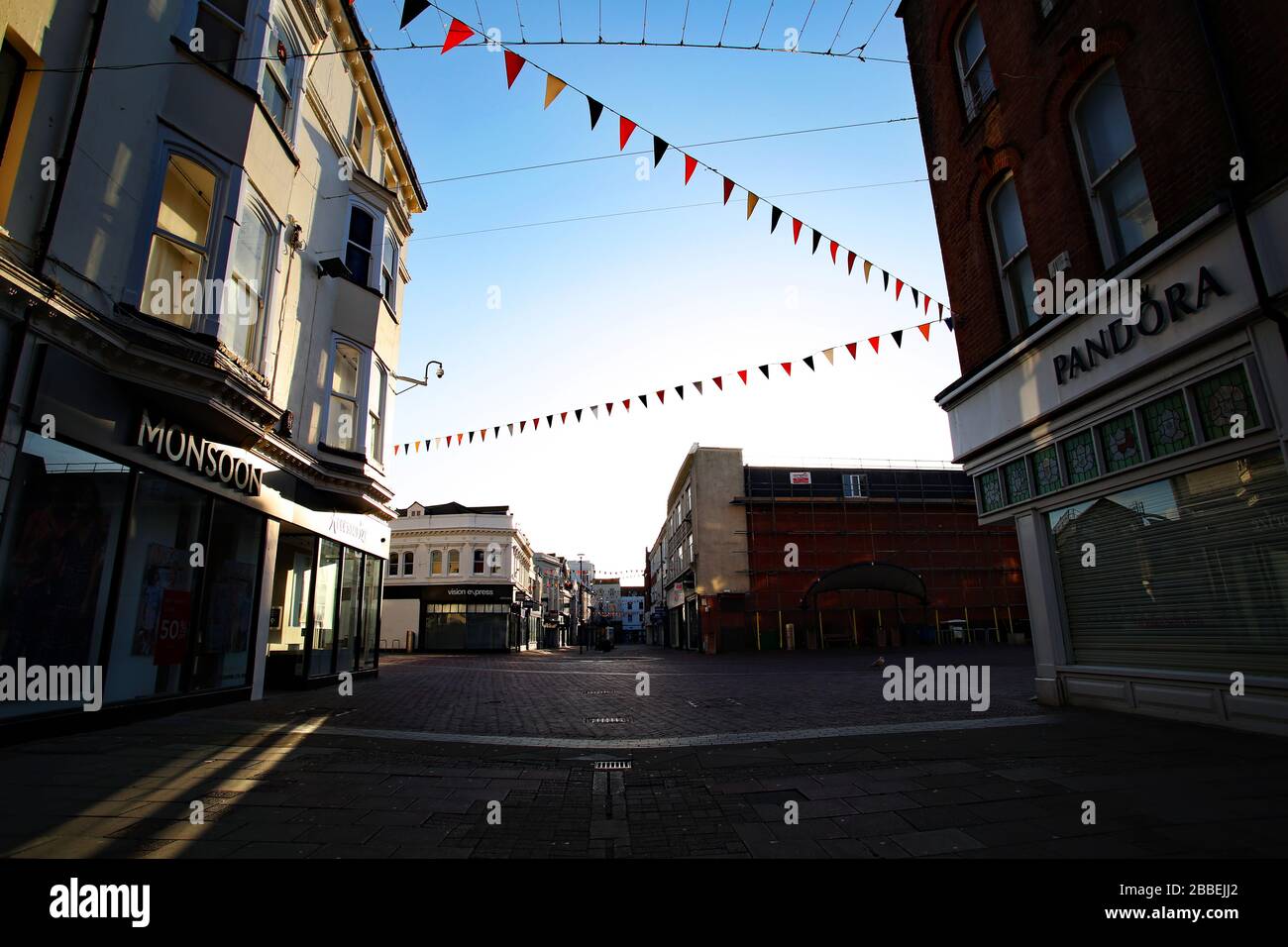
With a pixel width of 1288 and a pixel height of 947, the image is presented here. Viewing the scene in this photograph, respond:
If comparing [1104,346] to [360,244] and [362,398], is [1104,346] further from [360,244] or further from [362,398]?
[360,244]

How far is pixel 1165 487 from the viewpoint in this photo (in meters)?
7.50

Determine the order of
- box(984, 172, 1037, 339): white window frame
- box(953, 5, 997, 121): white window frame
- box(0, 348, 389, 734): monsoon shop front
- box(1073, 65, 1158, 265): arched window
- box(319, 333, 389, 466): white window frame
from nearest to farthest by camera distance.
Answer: box(0, 348, 389, 734): monsoon shop front < box(1073, 65, 1158, 265): arched window < box(984, 172, 1037, 339): white window frame < box(953, 5, 997, 121): white window frame < box(319, 333, 389, 466): white window frame

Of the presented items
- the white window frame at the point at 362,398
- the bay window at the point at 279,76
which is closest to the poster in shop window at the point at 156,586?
the white window frame at the point at 362,398

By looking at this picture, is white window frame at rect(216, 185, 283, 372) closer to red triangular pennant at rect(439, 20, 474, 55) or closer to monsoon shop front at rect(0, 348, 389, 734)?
monsoon shop front at rect(0, 348, 389, 734)

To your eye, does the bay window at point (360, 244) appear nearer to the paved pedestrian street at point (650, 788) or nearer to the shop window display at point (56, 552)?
the shop window display at point (56, 552)

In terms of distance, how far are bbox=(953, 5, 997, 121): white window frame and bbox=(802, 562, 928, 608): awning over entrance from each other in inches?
876

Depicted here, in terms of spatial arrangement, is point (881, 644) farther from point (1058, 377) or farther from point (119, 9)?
point (119, 9)

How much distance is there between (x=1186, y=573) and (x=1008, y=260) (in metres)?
5.62

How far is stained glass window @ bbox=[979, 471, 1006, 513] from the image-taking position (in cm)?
1029

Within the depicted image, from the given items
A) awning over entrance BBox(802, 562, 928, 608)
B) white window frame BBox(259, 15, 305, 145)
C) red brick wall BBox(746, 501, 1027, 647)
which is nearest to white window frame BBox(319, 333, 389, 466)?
white window frame BBox(259, 15, 305, 145)

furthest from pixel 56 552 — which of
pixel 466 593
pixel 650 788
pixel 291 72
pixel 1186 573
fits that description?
pixel 466 593

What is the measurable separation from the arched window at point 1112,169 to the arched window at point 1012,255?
1243 millimetres

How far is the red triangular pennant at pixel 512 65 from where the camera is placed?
7227 mm

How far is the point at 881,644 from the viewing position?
33.2 meters
